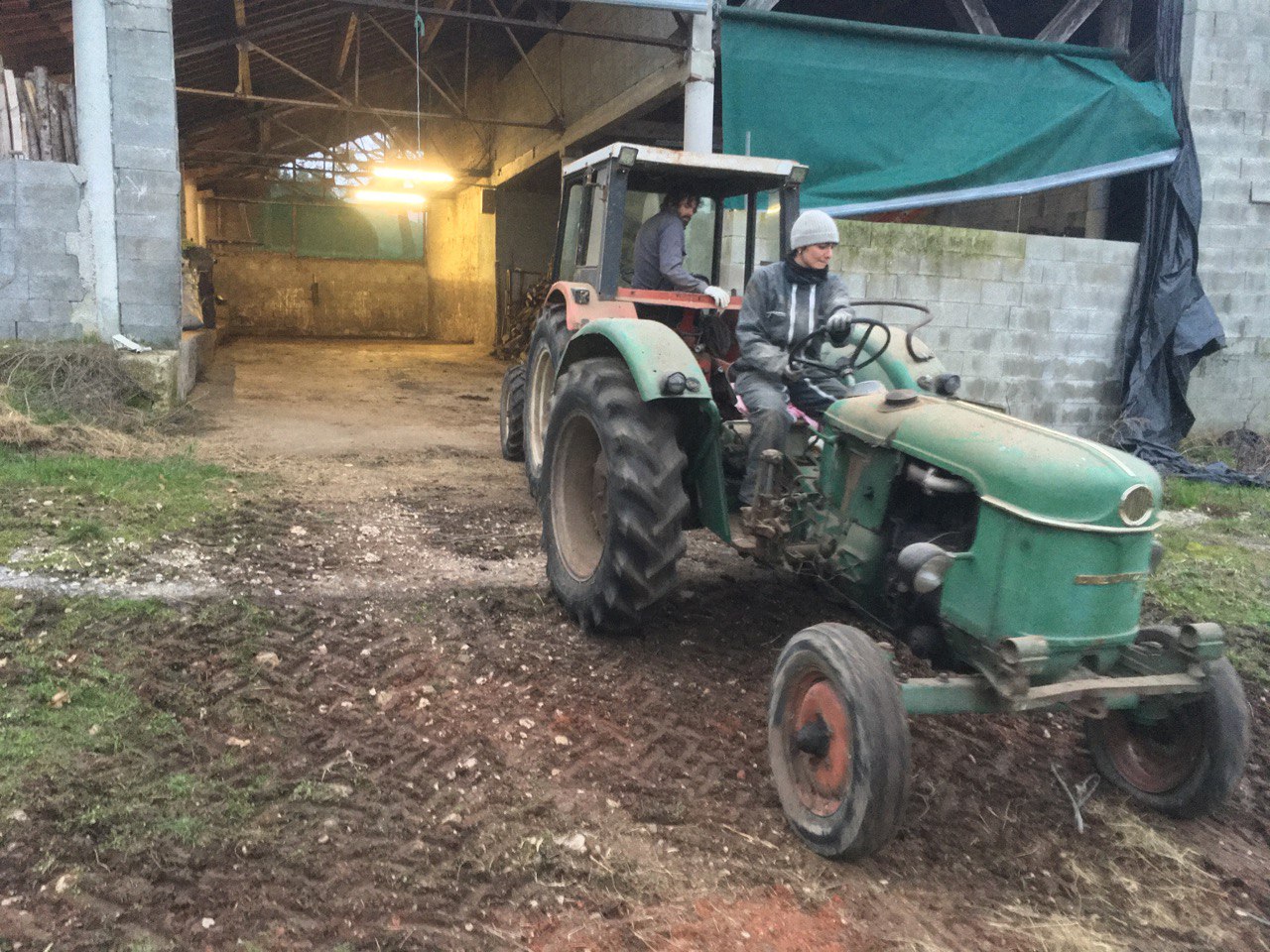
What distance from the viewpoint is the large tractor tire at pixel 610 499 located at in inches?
141

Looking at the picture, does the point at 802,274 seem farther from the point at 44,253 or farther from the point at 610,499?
the point at 44,253

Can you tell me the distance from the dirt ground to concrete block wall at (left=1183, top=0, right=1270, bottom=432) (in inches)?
220

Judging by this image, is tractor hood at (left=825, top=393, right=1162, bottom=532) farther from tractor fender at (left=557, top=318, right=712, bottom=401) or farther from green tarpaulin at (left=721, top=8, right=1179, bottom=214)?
green tarpaulin at (left=721, top=8, right=1179, bottom=214)

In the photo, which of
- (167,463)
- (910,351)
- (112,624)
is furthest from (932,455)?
(167,463)

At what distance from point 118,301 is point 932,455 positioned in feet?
22.1

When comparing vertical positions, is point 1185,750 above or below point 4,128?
below

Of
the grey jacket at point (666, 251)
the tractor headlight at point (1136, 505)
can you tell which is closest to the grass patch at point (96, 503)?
the grey jacket at point (666, 251)

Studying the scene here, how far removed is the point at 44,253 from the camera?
7.36 meters

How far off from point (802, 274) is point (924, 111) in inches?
173

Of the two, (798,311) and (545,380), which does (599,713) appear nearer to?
(798,311)

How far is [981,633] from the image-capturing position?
2619 millimetres

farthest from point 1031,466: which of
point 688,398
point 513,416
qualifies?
point 513,416

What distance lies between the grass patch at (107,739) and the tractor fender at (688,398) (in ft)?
5.63

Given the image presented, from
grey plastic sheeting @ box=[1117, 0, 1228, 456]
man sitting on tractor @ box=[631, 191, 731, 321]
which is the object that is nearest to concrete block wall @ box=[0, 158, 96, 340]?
man sitting on tractor @ box=[631, 191, 731, 321]
